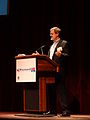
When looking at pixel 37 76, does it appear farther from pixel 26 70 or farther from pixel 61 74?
pixel 61 74

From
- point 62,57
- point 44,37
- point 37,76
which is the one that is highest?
point 44,37

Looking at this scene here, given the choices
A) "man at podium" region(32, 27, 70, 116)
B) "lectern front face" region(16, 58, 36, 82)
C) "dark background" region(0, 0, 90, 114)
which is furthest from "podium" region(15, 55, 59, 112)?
"dark background" region(0, 0, 90, 114)

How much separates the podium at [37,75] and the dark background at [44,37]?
3.54ft

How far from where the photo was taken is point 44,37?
555 cm

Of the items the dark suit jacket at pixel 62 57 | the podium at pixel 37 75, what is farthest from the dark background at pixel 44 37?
the podium at pixel 37 75

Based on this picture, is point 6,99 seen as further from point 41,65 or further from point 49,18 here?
point 41,65

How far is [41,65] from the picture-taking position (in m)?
3.96

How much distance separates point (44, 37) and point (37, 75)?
1745mm

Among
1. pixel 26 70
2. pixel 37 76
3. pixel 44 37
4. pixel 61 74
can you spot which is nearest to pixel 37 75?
pixel 37 76

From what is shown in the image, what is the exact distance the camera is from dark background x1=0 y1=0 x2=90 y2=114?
16.6 feet

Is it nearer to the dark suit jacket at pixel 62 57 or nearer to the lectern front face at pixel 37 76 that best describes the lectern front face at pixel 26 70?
the lectern front face at pixel 37 76

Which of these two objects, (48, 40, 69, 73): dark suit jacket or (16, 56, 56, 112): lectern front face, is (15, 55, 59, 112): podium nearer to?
(16, 56, 56, 112): lectern front face

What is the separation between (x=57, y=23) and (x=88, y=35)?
611mm

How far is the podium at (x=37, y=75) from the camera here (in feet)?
12.9
